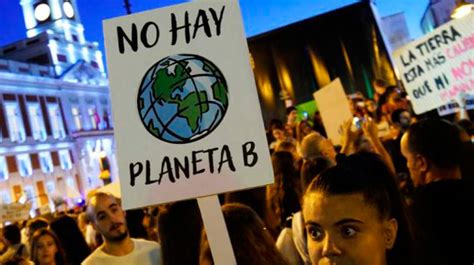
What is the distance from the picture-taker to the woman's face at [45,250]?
4.86m

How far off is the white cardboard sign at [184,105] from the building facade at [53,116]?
32.5 meters

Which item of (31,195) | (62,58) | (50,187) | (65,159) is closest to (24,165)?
(31,195)

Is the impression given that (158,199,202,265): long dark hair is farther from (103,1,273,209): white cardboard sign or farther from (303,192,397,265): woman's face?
(303,192,397,265): woman's face

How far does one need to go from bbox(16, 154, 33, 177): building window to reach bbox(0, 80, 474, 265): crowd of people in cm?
3817

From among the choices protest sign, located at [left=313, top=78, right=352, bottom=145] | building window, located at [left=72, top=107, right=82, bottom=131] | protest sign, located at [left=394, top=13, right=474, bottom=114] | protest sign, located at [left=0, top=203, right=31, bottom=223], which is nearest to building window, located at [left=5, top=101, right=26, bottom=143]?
building window, located at [left=72, top=107, right=82, bottom=131]

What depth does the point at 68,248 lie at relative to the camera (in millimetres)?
5242

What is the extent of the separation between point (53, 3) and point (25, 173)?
2653 centimetres

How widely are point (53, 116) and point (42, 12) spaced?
19.9 meters

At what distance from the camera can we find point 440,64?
4.91 m

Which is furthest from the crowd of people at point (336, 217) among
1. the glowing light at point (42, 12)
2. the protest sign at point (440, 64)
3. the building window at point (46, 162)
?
the glowing light at point (42, 12)

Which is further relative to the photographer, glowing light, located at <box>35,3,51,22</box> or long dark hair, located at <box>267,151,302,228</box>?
glowing light, located at <box>35,3,51,22</box>

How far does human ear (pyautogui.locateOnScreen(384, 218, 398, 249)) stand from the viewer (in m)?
1.84

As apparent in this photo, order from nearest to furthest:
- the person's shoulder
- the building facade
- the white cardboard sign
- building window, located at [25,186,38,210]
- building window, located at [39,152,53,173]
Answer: the white cardboard sign → the person's shoulder → building window, located at [25,186,38,210] → the building facade → building window, located at [39,152,53,173]

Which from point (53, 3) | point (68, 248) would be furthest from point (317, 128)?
point (53, 3)
